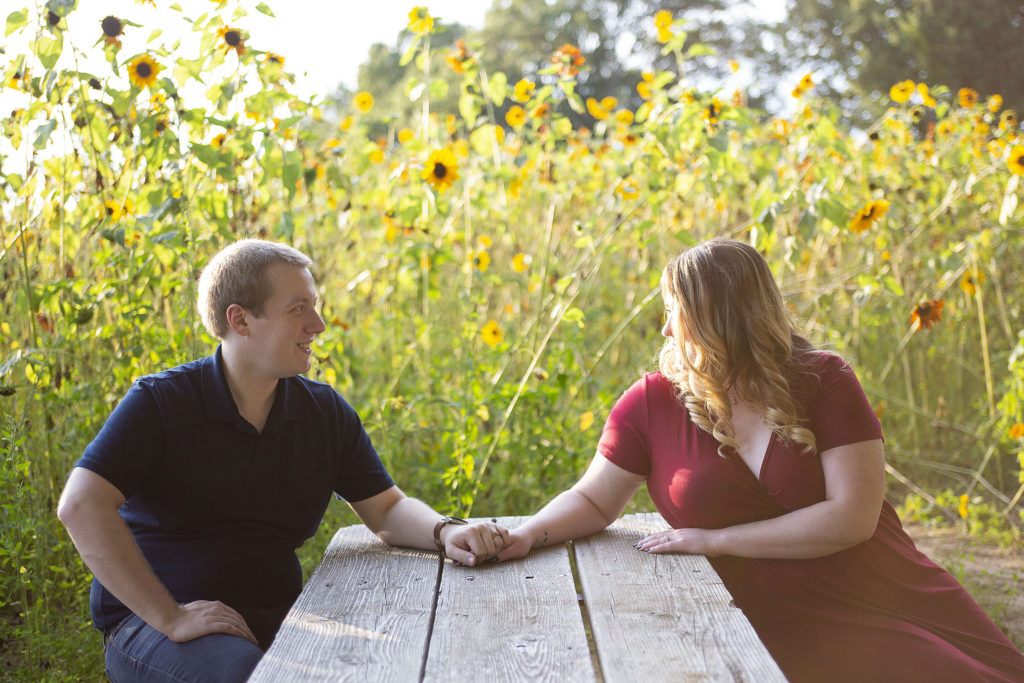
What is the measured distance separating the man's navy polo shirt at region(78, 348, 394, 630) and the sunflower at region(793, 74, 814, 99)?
2.35m

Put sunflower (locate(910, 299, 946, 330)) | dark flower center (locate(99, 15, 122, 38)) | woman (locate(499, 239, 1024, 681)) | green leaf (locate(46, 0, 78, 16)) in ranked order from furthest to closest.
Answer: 1. sunflower (locate(910, 299, 946, 330))
2. dark flower center (locate(99, 15, 122, 38))
3. green leaf (locate(46, 0, 78, 16))
4. woman (locate(499, 239, 1024, 681))

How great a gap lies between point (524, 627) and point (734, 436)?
0.68 m

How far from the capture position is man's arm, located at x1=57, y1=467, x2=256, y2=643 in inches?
65.1

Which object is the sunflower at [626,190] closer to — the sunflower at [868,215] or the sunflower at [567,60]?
the sunflower at [567,60]

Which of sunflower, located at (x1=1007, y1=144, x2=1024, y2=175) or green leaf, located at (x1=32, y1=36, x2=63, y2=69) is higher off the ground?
green leaf, located at (x1=32, y1=36, x2=63, y2=69)

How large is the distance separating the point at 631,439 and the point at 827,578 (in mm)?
464

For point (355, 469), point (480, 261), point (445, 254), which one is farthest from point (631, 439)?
point (480, 261)

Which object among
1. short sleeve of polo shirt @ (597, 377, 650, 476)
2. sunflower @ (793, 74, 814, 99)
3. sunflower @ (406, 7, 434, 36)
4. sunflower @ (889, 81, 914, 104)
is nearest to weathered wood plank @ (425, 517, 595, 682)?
short sleeve of polo shirt @ (597, 377, 650, 476)

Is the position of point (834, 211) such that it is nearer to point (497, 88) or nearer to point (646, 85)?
point (646, 85)

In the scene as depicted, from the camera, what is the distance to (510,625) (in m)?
1.48

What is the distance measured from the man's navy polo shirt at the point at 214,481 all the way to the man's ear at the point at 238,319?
76 mm

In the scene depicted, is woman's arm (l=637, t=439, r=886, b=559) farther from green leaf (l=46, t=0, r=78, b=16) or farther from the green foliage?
green leaf (l=46, t=0, r=78, b=16)

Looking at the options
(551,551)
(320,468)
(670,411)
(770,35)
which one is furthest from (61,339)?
(770,35)

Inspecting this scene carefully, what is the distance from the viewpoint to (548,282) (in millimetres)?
3400
